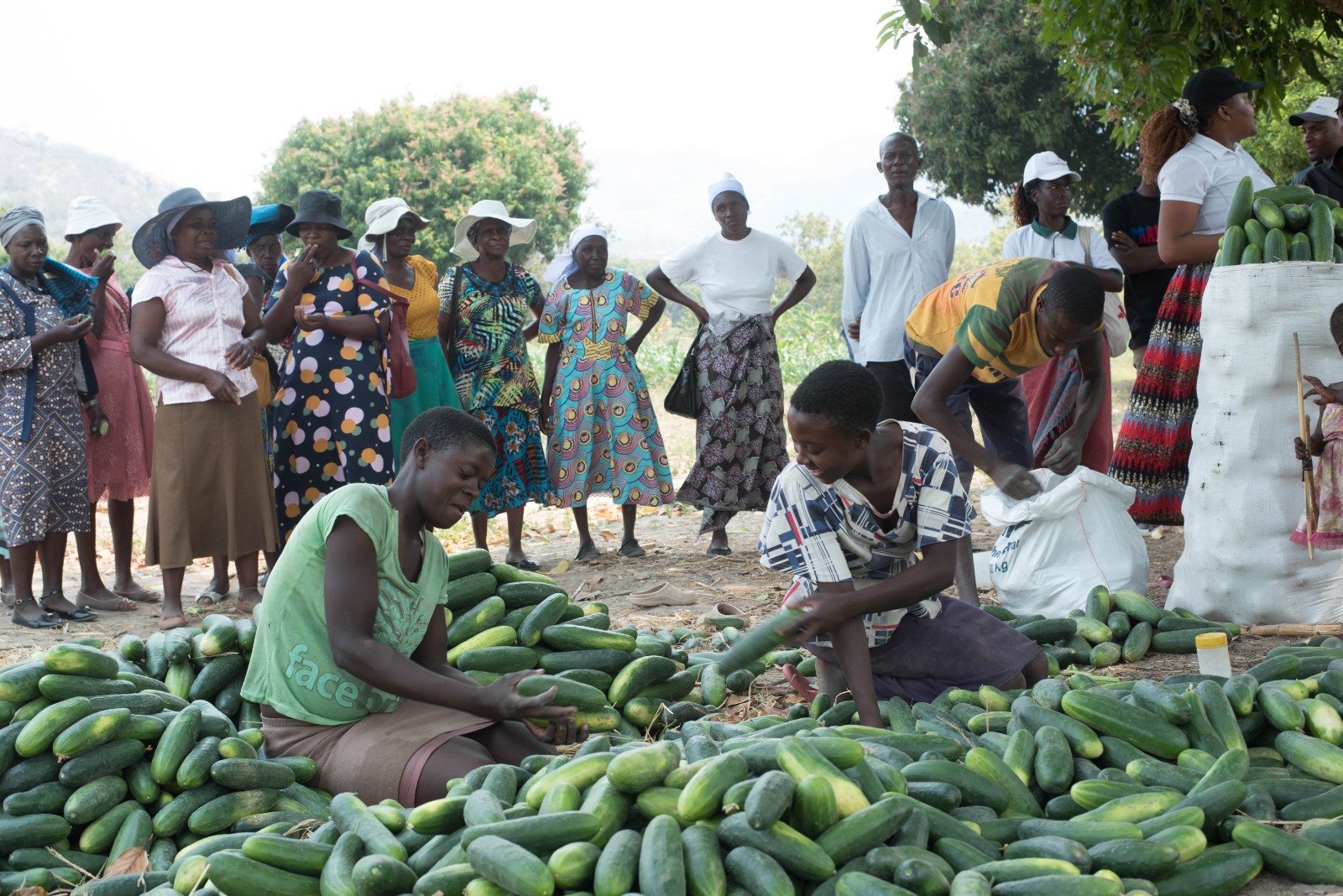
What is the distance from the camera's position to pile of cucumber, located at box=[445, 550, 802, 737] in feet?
13.8

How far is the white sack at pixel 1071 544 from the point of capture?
5.59 metres

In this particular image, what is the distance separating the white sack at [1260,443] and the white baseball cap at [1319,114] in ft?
6.03

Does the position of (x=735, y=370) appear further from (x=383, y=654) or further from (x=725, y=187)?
(x=383, y=654)

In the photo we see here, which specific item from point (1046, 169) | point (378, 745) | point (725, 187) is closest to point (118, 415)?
point (725, 187)

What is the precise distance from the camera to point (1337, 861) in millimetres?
2607

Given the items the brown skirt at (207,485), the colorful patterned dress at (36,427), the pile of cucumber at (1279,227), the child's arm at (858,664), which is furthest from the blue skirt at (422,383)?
the pile of cucumber at (1279,227)

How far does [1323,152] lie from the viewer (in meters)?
6.62

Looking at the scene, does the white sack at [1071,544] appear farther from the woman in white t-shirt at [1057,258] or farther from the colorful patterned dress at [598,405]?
the colorful patterned dress at [598,405]

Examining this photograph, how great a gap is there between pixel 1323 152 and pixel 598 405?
4.92m

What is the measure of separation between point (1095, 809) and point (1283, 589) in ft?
10.2

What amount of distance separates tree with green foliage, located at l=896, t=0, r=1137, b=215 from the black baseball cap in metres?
8.57

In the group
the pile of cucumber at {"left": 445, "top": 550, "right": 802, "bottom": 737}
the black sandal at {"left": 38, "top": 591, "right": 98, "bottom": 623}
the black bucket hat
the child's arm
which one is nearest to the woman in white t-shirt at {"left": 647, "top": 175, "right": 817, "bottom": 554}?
the black bucket hat

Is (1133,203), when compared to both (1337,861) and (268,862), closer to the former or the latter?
(1337,861)

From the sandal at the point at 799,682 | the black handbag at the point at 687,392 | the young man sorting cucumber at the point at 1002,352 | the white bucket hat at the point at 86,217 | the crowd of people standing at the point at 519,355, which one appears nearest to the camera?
the sandal at the point at 799,682
